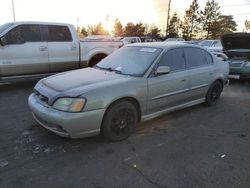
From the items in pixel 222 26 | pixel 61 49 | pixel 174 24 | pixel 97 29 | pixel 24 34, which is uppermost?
pixel 174 24

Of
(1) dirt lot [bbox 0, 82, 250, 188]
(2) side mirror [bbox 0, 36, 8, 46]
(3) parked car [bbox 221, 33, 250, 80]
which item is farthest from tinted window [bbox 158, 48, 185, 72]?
(3) parked car [bbox 221, 33, 250, 80]

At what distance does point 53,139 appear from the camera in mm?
3979

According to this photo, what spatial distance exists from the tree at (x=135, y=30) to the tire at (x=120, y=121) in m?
54.0

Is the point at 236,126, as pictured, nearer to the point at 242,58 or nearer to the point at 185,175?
the point at 185,175

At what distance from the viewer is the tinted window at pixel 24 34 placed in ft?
22.5

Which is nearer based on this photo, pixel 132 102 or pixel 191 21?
pixel 132 102

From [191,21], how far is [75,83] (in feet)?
165

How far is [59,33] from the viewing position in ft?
25.5

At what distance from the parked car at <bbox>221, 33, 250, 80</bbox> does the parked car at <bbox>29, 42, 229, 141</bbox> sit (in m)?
3.57

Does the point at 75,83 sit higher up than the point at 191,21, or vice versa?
the point at 191,21

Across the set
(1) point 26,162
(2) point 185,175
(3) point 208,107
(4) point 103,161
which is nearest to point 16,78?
(1) point 26,162

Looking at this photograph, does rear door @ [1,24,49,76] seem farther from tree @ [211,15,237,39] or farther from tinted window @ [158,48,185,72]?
tree @ [211,15,237,39]

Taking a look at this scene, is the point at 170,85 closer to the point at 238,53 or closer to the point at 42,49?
the point at 42,49

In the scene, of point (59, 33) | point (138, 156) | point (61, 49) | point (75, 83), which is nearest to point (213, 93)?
point (138, 156)
